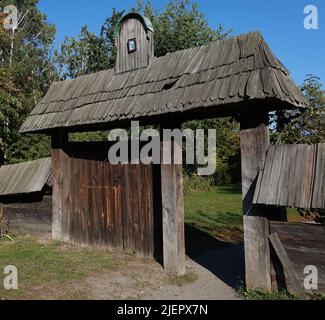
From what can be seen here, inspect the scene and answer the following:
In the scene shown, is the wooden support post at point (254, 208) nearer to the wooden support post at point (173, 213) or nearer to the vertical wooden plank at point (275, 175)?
the vertical wooden plank at point (275, 175)

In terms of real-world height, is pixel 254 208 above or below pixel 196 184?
above

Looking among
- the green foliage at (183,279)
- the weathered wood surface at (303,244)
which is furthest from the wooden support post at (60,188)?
the weathered wood surface at (303,244)

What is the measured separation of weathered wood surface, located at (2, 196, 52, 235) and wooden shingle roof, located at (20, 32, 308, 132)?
2.02 meters

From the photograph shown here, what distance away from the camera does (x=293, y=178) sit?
5.29 metres

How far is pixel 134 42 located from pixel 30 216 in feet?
17.1

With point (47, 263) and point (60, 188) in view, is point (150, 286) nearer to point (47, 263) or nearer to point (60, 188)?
point (47, 263)

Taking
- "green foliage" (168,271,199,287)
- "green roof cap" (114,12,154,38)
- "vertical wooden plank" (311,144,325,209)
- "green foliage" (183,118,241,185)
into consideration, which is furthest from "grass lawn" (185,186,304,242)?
"green foliage" (183,118,241,185)

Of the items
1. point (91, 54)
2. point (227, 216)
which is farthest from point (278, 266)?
point (91, 54)

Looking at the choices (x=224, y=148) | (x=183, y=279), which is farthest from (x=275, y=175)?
(x=224, y=148)

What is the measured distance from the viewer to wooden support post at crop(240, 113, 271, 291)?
18.5 feet

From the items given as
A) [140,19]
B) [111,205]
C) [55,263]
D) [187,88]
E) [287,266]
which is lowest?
[55,263]

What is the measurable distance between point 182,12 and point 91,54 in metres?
7.51

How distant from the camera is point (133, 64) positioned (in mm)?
8133

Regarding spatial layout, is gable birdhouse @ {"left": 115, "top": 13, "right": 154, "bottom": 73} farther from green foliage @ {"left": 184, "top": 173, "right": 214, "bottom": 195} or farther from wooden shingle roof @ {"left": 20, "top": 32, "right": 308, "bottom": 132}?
green foliage @ {"left": 184, "top": 173, "right": 214, "bottom": 195}
